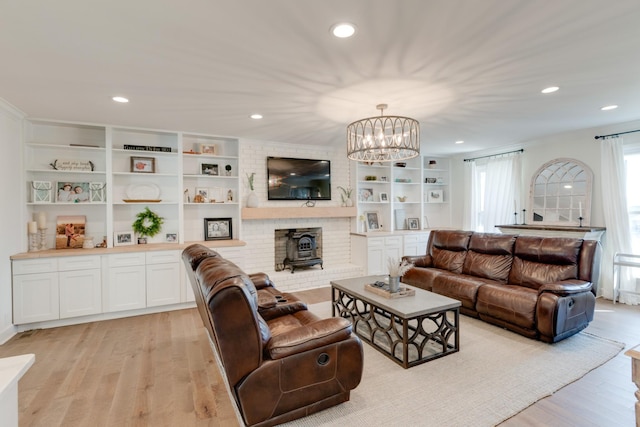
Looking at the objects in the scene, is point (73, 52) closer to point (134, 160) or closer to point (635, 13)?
point (134, 160)

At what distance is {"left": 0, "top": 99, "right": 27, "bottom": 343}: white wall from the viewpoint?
3186 millimetres

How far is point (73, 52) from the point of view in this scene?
2.12 metres

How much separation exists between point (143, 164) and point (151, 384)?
312cm

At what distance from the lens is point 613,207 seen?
4.22 meters

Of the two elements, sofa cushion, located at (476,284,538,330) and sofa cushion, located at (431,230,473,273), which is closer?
sofa cushion, located at (476,284,538,330)

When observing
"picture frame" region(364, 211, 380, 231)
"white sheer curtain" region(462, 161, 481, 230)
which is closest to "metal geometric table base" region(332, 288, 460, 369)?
"picture frame" region(364, 211, 380, 231)

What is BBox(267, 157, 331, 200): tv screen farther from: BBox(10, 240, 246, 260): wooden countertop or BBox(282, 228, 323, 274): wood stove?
BBox(10, 240, 246, 260): wooden countertop

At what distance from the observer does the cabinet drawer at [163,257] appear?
3986 millimetres

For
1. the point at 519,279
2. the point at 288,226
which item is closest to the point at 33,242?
the point at 288,226

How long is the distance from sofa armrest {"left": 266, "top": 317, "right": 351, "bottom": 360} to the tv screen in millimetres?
3419

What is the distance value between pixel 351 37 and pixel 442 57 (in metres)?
0.76

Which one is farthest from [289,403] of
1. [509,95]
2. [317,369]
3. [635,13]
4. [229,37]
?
[509,95]

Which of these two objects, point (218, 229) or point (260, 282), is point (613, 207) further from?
point (218, 229)

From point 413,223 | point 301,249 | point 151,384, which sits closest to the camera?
point 151,384
